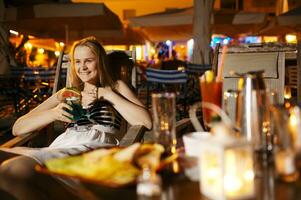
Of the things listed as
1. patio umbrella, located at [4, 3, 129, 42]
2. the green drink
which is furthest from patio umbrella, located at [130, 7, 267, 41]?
the green drink

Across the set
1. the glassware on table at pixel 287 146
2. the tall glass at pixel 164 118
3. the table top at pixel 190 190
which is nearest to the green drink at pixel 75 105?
the tall glass at pixel 164 118

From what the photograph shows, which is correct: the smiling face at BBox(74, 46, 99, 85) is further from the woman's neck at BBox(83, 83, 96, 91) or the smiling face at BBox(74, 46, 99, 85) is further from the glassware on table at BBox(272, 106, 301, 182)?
the glassware on table at BBox(272, 106, 301, 182)

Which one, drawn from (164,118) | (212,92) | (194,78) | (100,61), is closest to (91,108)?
(100,61)

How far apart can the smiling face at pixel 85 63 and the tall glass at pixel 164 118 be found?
98cm

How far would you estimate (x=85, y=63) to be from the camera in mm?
2393

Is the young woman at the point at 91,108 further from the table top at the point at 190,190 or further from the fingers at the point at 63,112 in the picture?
the table top at the point at 190,190

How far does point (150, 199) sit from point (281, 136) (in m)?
0.44

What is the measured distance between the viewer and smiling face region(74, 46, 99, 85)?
2.38 metres

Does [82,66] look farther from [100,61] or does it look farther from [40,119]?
[40,119]

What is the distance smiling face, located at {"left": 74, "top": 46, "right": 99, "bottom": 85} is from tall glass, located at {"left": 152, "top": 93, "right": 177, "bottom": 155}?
0.98 meters

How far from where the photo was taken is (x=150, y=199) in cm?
108

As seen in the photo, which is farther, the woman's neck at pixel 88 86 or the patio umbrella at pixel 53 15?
the patio umbrella at pixel 53 15

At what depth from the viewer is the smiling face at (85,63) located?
7.80 ft

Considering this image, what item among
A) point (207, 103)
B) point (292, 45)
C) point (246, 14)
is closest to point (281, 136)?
point (207, 103)
